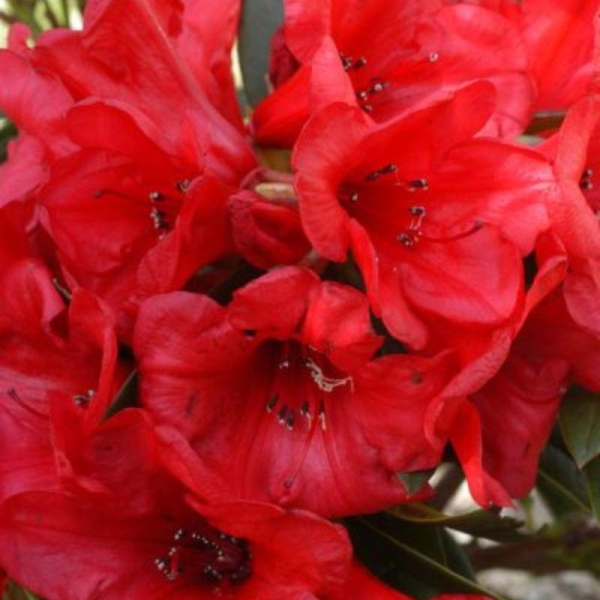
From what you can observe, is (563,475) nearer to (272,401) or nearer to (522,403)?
(522,403)

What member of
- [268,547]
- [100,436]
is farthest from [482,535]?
[100,436]

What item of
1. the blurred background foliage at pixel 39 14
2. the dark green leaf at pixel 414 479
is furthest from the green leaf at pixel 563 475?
the blurred background foliage at pixel 39 14

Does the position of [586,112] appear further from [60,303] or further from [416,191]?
[60,303]

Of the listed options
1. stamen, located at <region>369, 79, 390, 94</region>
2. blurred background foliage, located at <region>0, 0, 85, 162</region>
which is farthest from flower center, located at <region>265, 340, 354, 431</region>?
blurred background foliage, located at <region>0, 0, 85, 162</region>

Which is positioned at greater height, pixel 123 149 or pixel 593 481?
pixel 123 149

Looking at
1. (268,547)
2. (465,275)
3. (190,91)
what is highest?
(190,91)

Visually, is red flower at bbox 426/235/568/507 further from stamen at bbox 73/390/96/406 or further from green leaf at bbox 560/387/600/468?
stamen at bbox 73/390/96/406

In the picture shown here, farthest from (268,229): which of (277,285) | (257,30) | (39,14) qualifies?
(39,14)
